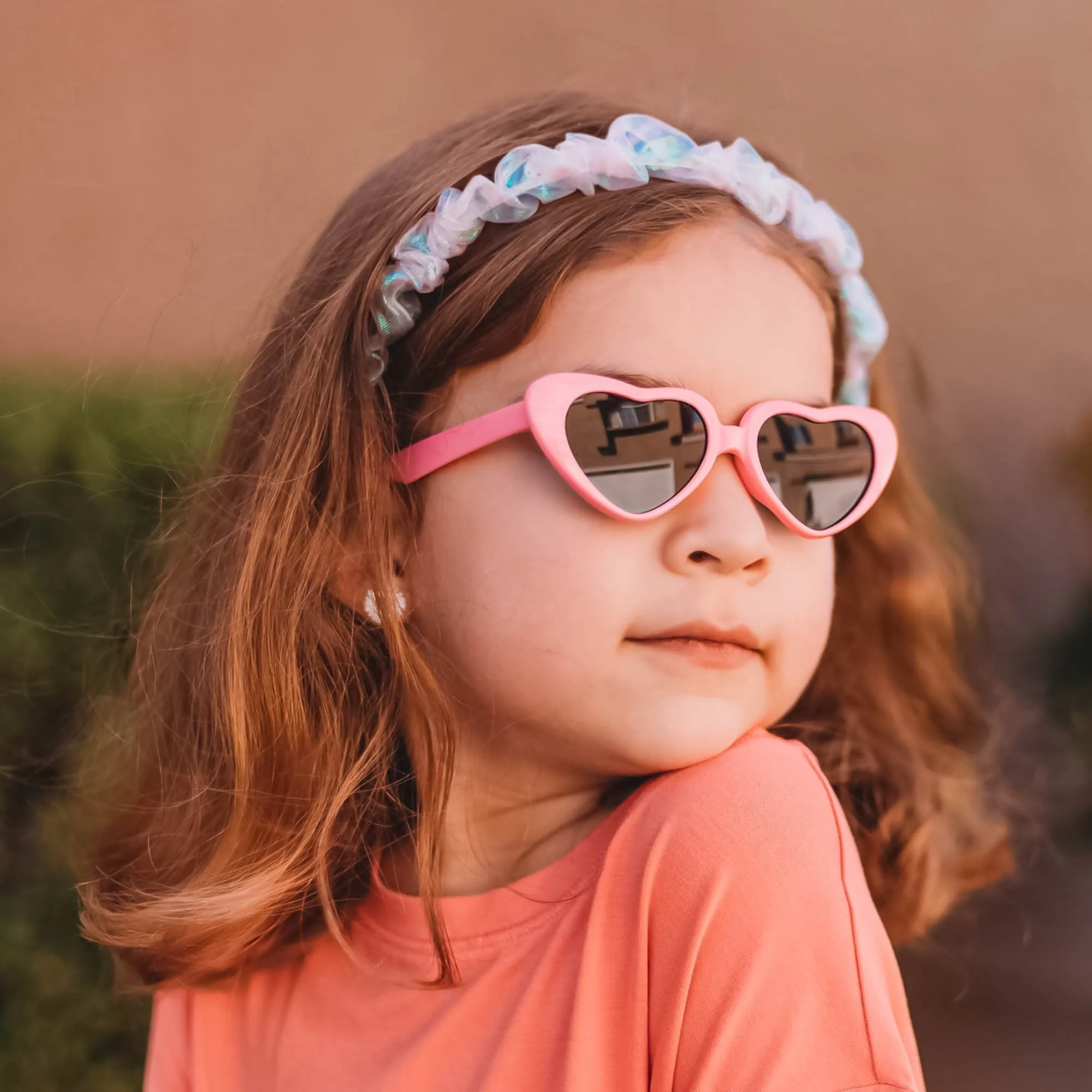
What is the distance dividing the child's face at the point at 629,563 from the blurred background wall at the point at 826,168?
695mm

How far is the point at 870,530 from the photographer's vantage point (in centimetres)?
143

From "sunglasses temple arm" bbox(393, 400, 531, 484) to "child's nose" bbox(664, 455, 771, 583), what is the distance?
17cm

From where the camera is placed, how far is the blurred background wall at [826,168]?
166 cm

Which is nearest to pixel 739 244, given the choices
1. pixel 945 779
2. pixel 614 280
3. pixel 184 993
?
pixel 614 280

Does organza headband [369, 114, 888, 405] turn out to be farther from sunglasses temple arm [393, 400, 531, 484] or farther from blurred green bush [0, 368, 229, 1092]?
blurred green bush [0, 368, 229, 1092]

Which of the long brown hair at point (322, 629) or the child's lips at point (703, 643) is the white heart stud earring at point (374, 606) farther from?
the child's lips at point (703, 643)

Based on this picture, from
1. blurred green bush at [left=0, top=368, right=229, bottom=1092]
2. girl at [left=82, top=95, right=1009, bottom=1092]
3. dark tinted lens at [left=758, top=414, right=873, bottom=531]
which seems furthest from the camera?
blurred green bush at [left=0, top=368, right=229, bottom=1092]

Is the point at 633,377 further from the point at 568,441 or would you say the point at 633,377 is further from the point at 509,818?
the point at 509,818

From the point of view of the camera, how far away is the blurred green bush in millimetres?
1620

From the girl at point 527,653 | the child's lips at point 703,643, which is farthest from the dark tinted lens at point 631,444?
the child's lips at point 703,643

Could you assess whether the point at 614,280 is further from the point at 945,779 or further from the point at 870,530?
the point at 945,779

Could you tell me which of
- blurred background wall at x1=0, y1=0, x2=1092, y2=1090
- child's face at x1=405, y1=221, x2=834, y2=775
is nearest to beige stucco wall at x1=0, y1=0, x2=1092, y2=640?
blurred background wall at x1=0, y1=0, x2=1092, y2=1090

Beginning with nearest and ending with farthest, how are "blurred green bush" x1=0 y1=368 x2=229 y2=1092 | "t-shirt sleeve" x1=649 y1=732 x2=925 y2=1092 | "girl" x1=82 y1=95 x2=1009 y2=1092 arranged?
"t-shirt sleeve" x1=649 y1=732 x2=925 y2=1092
"girl" x1=82 y1=95 x2=1009 y2=1092
"blurred green bush" x1=0 y1=368 x2=229 y2=1092

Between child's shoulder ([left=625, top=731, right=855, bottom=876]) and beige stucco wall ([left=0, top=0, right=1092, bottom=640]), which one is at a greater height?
beige stucco wall ([left=0, top=0, right=1092, bottom=640])
